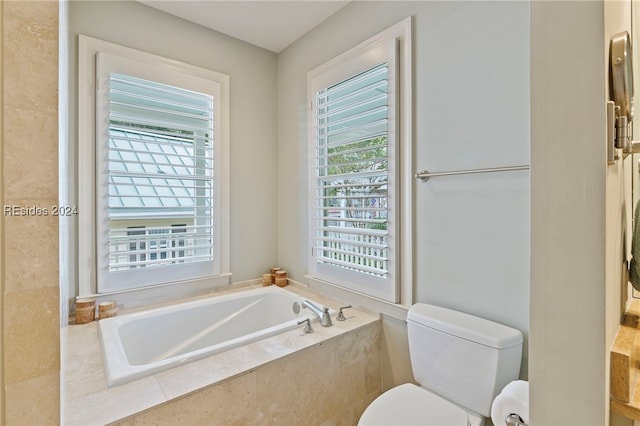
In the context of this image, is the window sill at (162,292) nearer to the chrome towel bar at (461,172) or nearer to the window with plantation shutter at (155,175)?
the window with plantation shutter at (155,175)

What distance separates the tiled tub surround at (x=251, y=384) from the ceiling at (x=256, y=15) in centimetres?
217

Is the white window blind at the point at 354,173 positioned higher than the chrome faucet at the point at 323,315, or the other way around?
the white window blind at the point at 354,173

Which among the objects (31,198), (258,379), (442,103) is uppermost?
(442,103)

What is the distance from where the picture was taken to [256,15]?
229 centimetres

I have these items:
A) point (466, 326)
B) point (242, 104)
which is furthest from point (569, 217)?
point (242, 104)

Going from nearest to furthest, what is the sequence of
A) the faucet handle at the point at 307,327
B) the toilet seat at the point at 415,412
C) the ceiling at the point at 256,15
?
the toilet seat at the point at 415,412 → the faucet handle at the point at 307,327 → the ceiling at the point at 256,15

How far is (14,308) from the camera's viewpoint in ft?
2.09

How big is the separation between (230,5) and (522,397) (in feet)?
8.98

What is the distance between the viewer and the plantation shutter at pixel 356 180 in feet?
6.23

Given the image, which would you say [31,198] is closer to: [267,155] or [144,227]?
[144,227]

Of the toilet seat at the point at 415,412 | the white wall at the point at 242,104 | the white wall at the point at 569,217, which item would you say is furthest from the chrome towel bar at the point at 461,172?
the white wall at the point at 242,104

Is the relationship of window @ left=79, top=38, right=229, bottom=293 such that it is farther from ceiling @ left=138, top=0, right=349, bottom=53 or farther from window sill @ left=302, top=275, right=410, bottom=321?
window sill @ left=302, top=275, right=410, bottom=321

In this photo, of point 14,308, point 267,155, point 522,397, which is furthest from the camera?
point 267,155

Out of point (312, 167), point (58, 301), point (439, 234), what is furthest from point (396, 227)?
point (58, 301)
